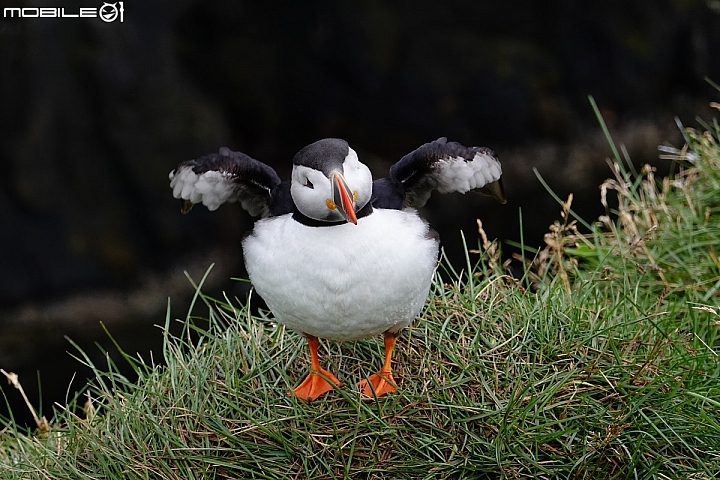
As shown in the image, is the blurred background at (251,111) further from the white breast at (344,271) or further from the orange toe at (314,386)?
the white breast at (344,271)

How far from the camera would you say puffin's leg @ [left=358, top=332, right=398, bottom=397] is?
302cm

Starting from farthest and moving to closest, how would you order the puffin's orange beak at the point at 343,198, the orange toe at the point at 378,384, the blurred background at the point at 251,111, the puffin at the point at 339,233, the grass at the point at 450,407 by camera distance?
the blurred background at the point at 251,111 → the orange toe at the point at 378,384 → the grass at the point at 450,407 → the puffin at the point at 339,233 → the puffin's orange beak at the point at 343,198

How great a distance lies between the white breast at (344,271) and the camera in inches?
108

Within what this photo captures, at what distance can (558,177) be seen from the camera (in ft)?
28.1

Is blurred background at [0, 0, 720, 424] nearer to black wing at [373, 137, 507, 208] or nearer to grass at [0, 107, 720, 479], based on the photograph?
grass at [0, 107, 720, 479]

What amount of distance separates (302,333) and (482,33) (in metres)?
6.24

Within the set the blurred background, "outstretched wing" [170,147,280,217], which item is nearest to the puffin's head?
"outstretched wing" [170,147,280,217]

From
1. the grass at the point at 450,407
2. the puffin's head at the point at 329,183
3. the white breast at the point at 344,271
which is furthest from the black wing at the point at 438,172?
the grass at the point at 450,407

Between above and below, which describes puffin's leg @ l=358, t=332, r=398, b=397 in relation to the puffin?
below

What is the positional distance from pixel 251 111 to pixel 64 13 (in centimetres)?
197

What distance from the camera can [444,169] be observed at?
115 inches

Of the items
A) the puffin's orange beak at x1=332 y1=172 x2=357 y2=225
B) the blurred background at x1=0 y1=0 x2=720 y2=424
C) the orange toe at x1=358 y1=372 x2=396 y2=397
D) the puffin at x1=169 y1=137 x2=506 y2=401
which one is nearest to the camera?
the puffin's orange beak at x1=332 y1=172 x2=357 y2=225

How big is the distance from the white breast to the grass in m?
0.30

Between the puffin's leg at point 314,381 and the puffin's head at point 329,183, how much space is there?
0.59 meters
